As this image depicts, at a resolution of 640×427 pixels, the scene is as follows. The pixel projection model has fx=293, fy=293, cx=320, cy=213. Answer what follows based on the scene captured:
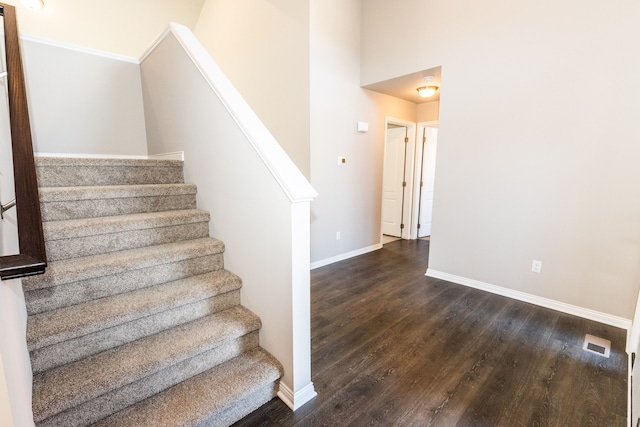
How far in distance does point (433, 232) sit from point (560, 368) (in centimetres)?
173

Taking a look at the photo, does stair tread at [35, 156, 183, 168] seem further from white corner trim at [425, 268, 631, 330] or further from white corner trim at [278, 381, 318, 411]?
white corner trim at [425, 268, 631, 330]

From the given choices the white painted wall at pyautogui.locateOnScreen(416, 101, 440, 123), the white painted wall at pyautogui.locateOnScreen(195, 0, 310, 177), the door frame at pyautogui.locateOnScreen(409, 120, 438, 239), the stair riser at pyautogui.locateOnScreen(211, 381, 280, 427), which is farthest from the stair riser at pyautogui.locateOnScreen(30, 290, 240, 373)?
the white painted wall at pyautogui.locateOnScreen(416, 101, 440, 123)

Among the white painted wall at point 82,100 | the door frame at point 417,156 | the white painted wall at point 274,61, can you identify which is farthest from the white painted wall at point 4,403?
the door frame at point 417,156

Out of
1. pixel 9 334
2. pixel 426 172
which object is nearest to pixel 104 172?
pixel 9 334

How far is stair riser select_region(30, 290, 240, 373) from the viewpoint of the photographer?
4.29ft

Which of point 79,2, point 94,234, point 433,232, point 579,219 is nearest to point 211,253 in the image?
point 94,234

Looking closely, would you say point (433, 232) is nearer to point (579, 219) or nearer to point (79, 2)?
point (579, 219)

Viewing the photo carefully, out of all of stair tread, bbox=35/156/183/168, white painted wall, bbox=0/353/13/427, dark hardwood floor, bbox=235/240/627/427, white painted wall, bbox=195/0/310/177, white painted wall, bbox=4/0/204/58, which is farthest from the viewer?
white painted wall, bbox=4/0/204/58

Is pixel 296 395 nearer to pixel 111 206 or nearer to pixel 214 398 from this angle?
pixel 214 398

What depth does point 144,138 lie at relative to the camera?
344 centimetres

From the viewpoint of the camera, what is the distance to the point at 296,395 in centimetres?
158

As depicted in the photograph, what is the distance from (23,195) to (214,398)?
44.8 inches

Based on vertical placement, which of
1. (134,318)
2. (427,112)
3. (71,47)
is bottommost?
(134,318)

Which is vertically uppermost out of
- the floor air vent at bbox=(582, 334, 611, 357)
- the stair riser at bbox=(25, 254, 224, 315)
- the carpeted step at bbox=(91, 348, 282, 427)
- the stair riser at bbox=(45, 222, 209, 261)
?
the stair riser at bbox=(45, 222, 209, 261)
